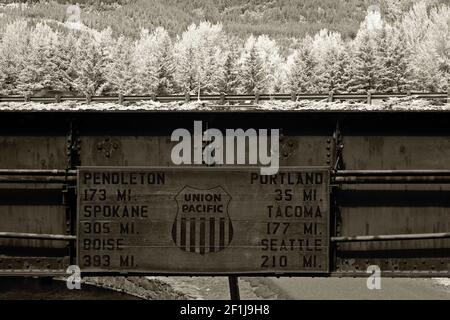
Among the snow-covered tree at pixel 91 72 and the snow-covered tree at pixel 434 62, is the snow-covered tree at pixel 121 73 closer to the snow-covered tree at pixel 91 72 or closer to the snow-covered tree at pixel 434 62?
the snow-covered tree at pixel 91 72

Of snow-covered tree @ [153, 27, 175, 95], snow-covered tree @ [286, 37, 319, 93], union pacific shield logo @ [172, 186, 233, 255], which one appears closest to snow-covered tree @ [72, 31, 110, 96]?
snow-covered tree @ [153, 27, 175, 95]

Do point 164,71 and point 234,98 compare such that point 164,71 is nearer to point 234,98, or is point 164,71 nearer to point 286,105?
point 234,98

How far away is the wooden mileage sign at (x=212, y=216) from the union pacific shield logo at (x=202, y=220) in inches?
0.5

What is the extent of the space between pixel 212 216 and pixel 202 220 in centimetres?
13

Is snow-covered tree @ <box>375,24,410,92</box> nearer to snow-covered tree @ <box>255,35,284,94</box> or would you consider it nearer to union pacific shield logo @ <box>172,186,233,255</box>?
snow-covered tree @ <box>255,35,284,94</box>

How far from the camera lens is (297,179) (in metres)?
7.42

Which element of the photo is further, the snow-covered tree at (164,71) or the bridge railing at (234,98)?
the snow-covered tree at (164,71)

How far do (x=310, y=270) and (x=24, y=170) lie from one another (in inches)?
147

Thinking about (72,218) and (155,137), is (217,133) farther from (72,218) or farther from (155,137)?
(72,218)

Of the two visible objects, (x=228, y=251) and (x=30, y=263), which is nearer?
(x=228, y=251)

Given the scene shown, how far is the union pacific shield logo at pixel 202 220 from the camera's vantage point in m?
7.44

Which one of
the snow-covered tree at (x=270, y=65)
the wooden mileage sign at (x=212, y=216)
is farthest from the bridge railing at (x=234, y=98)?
the wooden mileage sign at (x=212, y=216)
